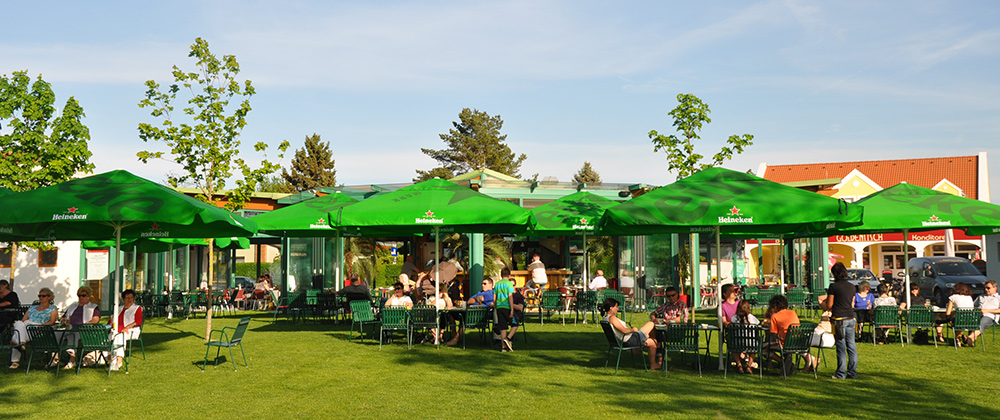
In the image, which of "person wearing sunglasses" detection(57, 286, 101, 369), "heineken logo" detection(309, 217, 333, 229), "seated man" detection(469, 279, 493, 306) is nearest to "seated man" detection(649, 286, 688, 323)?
"seated man" detection(469, 279, 493, 306)

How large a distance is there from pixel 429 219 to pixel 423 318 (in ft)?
A: 5.99

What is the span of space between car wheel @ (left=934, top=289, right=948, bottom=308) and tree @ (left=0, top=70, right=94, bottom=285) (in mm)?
22701

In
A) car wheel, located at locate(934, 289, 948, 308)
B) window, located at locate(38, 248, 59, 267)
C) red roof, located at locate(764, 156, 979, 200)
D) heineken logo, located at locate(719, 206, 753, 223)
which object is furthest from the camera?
red roof, located at locate(764, 156, 979, 200)

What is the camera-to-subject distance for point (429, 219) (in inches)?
445

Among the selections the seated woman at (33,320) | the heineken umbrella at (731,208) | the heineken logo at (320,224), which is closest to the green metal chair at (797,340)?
the heineken umbrella at (731,208)

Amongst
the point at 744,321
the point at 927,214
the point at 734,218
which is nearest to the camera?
the point at 734,218

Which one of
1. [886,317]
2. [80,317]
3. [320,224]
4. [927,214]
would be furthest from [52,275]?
[927,214]

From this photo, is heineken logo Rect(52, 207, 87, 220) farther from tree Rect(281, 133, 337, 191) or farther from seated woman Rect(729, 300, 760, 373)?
tree Rect(281, 133, 337, 191)

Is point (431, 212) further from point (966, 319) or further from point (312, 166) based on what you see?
point (312, 166)

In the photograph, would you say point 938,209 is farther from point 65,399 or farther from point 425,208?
point 65,399

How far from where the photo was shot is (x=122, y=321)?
1063 cm

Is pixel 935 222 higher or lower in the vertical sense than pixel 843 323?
higher

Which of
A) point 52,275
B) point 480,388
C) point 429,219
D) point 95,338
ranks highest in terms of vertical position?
point 429,219

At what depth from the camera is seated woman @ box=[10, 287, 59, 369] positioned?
33.8 feet
